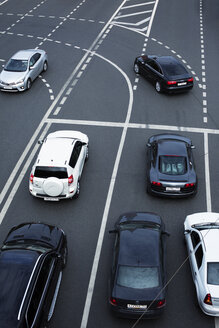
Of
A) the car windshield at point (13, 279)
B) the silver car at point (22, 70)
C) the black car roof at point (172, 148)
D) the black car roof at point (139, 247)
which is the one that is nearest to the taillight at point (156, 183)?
the black car roof at point (172, 148)

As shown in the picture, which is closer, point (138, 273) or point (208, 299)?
point (208, 299)

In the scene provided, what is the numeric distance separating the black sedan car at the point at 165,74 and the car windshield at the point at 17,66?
6.48m

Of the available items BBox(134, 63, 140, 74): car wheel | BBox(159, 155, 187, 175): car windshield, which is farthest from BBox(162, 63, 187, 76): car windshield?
BBox(159, 155, 187, 175): car windshield

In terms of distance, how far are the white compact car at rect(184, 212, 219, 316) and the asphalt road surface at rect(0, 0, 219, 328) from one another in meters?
0.57

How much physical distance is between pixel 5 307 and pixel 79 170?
6554mm

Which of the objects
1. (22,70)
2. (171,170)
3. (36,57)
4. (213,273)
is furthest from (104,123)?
(213,273)

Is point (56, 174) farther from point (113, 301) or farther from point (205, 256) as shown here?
point (205, 256)

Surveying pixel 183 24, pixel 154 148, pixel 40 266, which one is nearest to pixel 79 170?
pixel 154 148

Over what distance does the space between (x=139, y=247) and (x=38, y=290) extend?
9.23 ft

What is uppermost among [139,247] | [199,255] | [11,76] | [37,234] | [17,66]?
[17,66]

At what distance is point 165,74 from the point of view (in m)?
20.4

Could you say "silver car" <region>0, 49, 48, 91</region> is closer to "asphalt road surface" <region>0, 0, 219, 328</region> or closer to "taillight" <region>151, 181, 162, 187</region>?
"asphalt road surface" <region>0, 0, 219, 328</region>

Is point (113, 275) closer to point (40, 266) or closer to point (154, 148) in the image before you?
point (40, 266)

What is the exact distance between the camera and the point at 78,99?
20.2 metres
